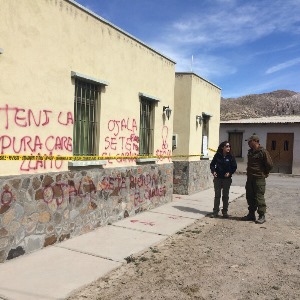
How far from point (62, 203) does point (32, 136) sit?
1231 millimetres

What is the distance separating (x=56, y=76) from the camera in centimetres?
539

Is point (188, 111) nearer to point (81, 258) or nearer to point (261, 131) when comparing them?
point (81, 258)

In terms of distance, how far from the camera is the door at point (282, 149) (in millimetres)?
22375

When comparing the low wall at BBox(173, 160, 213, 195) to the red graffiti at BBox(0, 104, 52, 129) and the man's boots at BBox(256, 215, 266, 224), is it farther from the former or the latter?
the red graffiti at BBox(0, 104, 52, 129)

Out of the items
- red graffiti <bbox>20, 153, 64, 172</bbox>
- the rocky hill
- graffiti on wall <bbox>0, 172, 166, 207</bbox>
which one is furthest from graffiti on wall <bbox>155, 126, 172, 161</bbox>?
the rocky hill

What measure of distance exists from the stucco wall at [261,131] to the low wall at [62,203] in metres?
16.1

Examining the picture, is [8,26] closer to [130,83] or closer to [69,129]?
[69,129]

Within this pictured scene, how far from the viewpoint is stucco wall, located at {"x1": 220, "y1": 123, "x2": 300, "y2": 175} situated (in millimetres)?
22016

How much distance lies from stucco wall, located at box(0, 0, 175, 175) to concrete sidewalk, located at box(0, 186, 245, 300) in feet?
4.08

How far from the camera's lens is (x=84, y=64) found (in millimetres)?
5988

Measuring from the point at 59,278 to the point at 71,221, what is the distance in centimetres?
171

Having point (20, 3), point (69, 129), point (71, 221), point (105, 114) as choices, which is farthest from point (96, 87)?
point (71, 221)

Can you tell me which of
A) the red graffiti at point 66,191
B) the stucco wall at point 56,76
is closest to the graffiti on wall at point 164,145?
the stucco wall at point 56,76

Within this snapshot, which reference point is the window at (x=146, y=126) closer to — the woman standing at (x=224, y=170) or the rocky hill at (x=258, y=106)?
the woman standing at (x=224, y=170)
